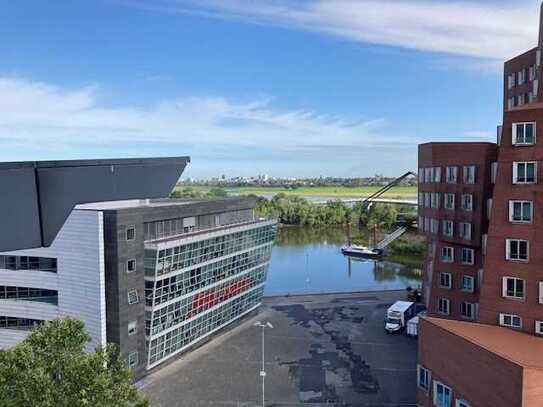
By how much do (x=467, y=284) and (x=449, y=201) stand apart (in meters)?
5.68

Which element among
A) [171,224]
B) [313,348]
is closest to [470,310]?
[313,348]

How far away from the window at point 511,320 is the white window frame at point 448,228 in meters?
11.2

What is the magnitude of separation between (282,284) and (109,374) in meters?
54.6

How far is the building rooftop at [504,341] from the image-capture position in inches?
741

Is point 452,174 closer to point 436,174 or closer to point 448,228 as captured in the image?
point 436,174

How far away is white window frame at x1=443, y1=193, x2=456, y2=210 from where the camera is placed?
34.5 meters

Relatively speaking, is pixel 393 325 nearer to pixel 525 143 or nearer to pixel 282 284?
pixel 525 143

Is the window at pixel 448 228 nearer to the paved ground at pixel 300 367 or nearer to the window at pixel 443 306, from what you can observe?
the window at pixel 443 306

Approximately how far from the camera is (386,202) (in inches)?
5443

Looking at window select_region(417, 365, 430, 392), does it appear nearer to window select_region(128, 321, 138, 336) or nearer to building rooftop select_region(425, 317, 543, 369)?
building rooftop select_region(425, 317, 543, 369)

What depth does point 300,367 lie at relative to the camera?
32969mm

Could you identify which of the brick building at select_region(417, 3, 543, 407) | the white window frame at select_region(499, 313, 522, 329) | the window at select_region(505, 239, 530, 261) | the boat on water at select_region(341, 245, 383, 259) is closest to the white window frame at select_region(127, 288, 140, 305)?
the brick building at select_region(417, 3, 543, 407)

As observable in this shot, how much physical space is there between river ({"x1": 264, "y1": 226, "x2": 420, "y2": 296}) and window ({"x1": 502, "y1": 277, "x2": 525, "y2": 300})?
38.5 metres

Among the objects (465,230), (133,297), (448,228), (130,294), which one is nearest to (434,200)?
(448,228)
